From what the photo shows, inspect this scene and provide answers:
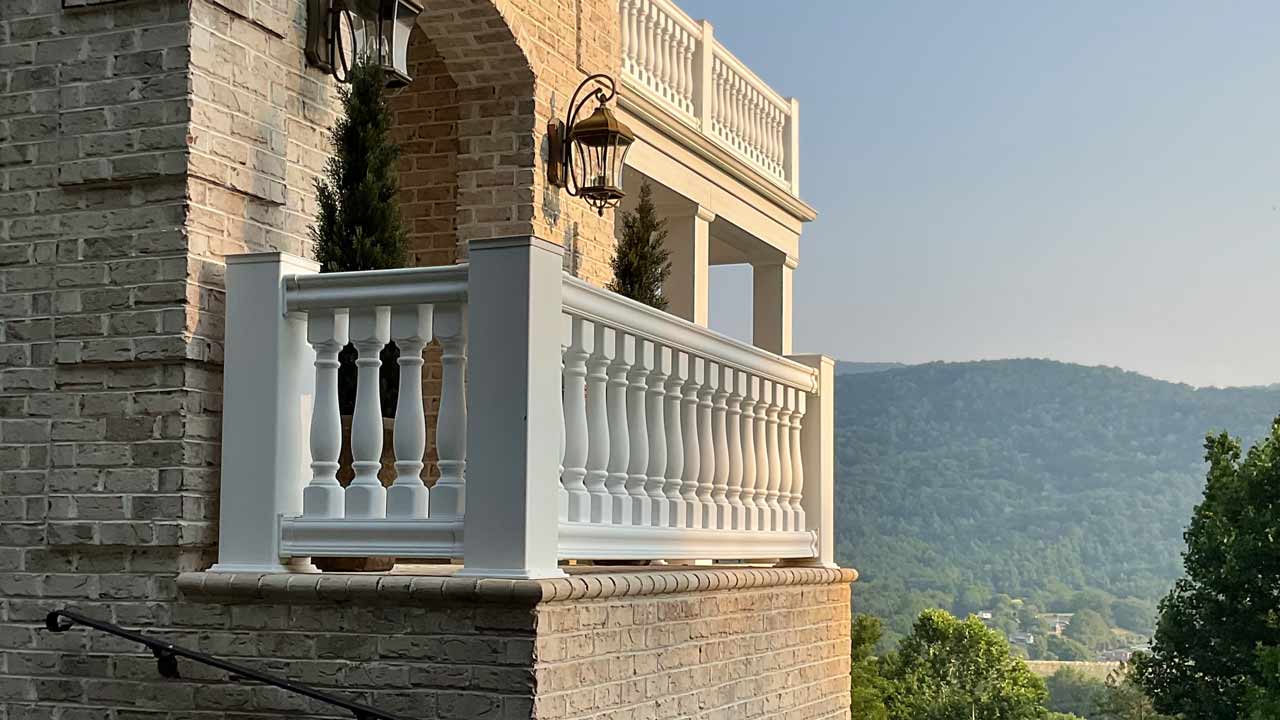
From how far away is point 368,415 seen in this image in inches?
171

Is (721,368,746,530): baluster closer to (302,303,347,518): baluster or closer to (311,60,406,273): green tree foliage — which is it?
(311,60,406,273): green tree foliage

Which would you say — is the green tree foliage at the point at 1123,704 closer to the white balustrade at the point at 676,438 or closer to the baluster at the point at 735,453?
the white balustrade at the point at 676,438

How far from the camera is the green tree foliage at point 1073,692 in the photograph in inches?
1619

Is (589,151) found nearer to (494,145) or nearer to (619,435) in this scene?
(494,145)

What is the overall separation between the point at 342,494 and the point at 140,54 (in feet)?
4.82

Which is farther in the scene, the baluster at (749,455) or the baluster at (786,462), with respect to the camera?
the baluster at (786,462)

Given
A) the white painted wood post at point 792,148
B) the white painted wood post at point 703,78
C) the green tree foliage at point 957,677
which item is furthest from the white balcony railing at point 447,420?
the green tree foliage at point 957,677

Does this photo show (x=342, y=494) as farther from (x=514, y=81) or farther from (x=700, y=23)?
(x=700, y=23)

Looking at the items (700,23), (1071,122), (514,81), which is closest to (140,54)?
(514,81)

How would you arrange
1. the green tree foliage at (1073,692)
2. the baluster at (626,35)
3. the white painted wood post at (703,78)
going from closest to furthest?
the baluster at (626,35)
the white painted wood post at (703,78)
the green tree foliage at (1073,692)

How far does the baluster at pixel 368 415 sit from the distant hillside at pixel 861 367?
139ft

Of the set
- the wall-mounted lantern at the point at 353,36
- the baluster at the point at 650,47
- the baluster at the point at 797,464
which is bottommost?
the baluster at the point at 797,464

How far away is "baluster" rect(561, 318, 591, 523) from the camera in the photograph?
4.55 meters

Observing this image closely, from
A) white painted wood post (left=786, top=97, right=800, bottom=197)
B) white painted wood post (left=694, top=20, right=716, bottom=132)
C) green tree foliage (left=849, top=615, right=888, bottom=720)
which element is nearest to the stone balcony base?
white painted wood post (left=694, top=20, right=716, bottom=132)
